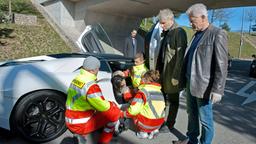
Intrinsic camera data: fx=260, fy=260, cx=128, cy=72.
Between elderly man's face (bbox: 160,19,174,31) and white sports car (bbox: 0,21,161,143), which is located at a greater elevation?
elderly man's face (bbox: 160,19,174,31)

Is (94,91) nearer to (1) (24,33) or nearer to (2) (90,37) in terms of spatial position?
(2) (90,37)

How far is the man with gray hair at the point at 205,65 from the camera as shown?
9.20 feet

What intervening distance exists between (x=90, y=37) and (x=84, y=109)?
205cm

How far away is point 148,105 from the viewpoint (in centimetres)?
348

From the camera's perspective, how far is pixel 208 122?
305cm

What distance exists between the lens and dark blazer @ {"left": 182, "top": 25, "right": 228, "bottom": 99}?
280 cm

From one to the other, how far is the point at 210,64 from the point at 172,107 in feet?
4.06

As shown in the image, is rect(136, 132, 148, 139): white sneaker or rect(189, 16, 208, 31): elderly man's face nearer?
rect(189, 16, 208, 31): elderly man's face

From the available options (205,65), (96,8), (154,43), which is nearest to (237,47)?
(96,8)

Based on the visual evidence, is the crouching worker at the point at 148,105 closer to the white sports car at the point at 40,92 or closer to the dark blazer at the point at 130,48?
the white sports car at the point at 40,92

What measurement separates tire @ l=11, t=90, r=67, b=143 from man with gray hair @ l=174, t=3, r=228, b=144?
1.79 meters

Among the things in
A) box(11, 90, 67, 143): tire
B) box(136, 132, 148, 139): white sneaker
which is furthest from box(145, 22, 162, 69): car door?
box(11, 90, 67, 143): tire

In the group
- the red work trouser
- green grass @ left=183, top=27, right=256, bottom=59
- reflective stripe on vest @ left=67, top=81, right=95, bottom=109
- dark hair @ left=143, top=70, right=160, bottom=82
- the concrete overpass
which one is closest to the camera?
reflective stripe on vest @ left=67, top=81, right=95, bottom=109

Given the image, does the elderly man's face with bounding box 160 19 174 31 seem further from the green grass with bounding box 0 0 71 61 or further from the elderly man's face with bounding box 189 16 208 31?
the green grass with bounding box 0 0 71 61
